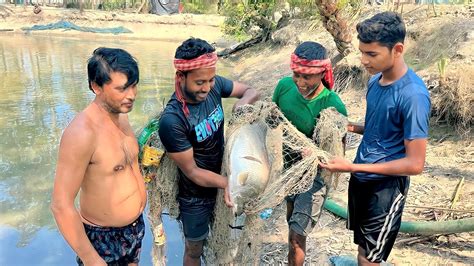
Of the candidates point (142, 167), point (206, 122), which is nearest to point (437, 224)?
point (206, 122)

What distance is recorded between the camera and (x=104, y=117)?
2.12m

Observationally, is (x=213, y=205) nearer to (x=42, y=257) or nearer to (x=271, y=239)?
Result: (x=271, y=239)

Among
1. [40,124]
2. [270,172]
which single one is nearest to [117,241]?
[270,172]

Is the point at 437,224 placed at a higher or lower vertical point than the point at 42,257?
higher

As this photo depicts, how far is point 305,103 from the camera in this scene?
8.68 feet

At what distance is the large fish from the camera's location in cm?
233

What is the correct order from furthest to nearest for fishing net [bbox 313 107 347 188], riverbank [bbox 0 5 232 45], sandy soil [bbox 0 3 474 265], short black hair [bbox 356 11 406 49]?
riverbank [bbox 0 5 232 45], sandy soil [bbox 0 3 474 265], fishing net [bbox 313 107 347 188], short black hair [bbox 356 11 406 49]

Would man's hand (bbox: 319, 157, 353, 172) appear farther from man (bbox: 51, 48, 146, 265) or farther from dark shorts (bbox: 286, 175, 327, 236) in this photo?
man (bbox: 51, 48, 146, 265)

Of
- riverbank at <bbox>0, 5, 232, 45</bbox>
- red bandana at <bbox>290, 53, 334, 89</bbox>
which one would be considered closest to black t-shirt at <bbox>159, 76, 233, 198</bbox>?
red bandana at <bbox>290, 53, 334, 89</bbox>

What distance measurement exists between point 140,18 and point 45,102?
1710 centimetres

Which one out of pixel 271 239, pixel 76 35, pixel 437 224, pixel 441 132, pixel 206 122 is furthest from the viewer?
pixel 76 35

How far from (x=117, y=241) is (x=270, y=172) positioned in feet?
2.96

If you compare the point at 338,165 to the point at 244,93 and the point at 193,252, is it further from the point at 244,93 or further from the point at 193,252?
the point at 193,252

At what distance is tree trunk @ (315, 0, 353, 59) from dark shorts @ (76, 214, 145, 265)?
6.50 m
